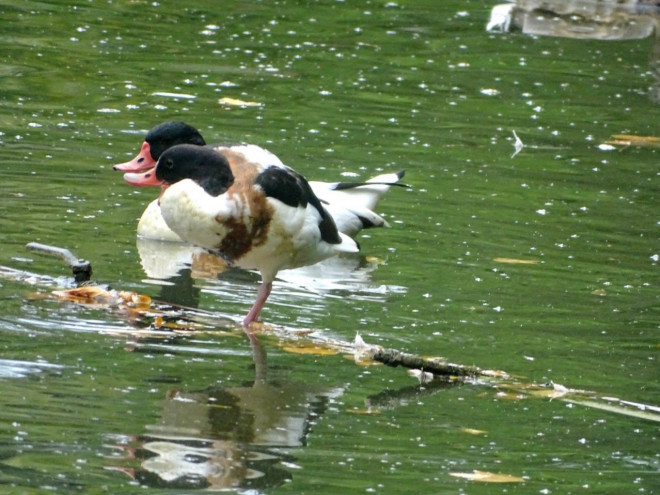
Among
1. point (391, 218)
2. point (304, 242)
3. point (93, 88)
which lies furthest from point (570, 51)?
point (304, 242)

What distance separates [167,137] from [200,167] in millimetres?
1189

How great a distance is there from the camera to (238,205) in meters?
6.06

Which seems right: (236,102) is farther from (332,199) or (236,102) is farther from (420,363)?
(420,363)

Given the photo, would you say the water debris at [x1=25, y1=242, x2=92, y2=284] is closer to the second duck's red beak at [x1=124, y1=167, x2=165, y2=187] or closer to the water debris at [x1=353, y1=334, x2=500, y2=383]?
the second duck's red beak at [x1=124, y1=167, x2=165, y2=187]

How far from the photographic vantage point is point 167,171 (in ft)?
20.2

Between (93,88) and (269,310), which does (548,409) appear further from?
(93,88)

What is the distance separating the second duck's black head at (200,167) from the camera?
605cm

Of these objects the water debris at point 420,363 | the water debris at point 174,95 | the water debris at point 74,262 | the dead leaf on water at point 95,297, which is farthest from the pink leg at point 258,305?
the water debris at point 174,95

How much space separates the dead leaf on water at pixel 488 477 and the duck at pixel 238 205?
1738mm

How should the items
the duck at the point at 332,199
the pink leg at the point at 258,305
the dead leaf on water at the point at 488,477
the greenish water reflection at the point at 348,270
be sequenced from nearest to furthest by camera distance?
the dead leaf on water at the point at 488,477 → the greenish water reflection at the point at 348,270 → the pink leg at the point at 258,305 → the duck at the point at 332,199

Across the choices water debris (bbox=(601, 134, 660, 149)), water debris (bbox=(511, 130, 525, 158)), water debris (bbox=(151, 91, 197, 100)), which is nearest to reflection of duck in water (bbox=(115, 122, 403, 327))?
water debris (bbox=(511, 130, 525, 158))

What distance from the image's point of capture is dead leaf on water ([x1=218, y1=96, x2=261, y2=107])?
37.6 ft

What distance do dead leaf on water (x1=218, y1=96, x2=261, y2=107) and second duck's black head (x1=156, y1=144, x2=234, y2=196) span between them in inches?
209

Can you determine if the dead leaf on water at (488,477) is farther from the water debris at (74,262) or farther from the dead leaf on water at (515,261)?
the dead leaf on water at (515,261)
